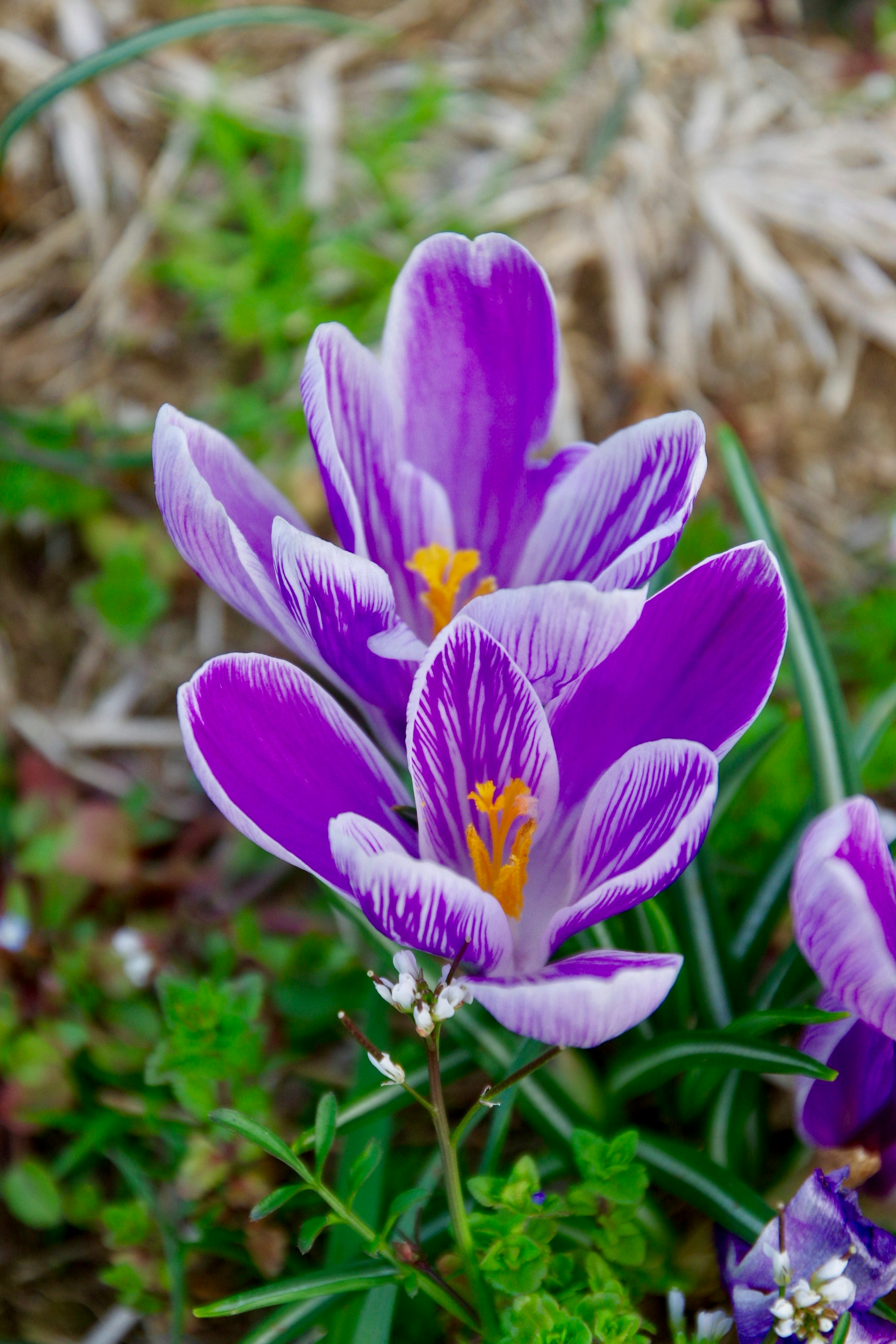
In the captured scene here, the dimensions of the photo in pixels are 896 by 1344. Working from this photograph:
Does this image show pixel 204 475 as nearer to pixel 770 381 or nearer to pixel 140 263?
pixel 140 263

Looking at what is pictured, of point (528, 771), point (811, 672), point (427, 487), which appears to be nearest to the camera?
point (528, 771)

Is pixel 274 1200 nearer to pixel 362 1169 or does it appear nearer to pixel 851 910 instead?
pixel 362 1169

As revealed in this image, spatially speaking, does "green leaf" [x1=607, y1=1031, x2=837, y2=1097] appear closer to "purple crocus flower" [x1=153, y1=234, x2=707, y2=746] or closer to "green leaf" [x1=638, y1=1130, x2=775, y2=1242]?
"green leaf" [x1=638, y1=1130, x2=775, y2=1242]

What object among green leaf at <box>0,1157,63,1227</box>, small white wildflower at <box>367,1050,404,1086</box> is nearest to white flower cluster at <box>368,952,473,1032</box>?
small white wildflower at <box>367,1050,404,1086</box>

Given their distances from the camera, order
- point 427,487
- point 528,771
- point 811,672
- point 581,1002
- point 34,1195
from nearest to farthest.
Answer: point 581,1002 → point 528,771 → point 427,487 → point 811,672 → point 34,1195

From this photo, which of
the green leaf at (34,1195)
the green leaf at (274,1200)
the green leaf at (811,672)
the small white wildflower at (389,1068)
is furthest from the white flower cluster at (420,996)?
the green leaf at (34,1195)

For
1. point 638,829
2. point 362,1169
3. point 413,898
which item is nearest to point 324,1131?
point 362,1169

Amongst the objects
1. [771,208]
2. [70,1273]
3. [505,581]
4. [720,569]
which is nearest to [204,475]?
[505,581]

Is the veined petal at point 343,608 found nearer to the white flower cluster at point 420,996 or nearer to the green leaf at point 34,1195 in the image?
the white flower cluster at point 420,996
